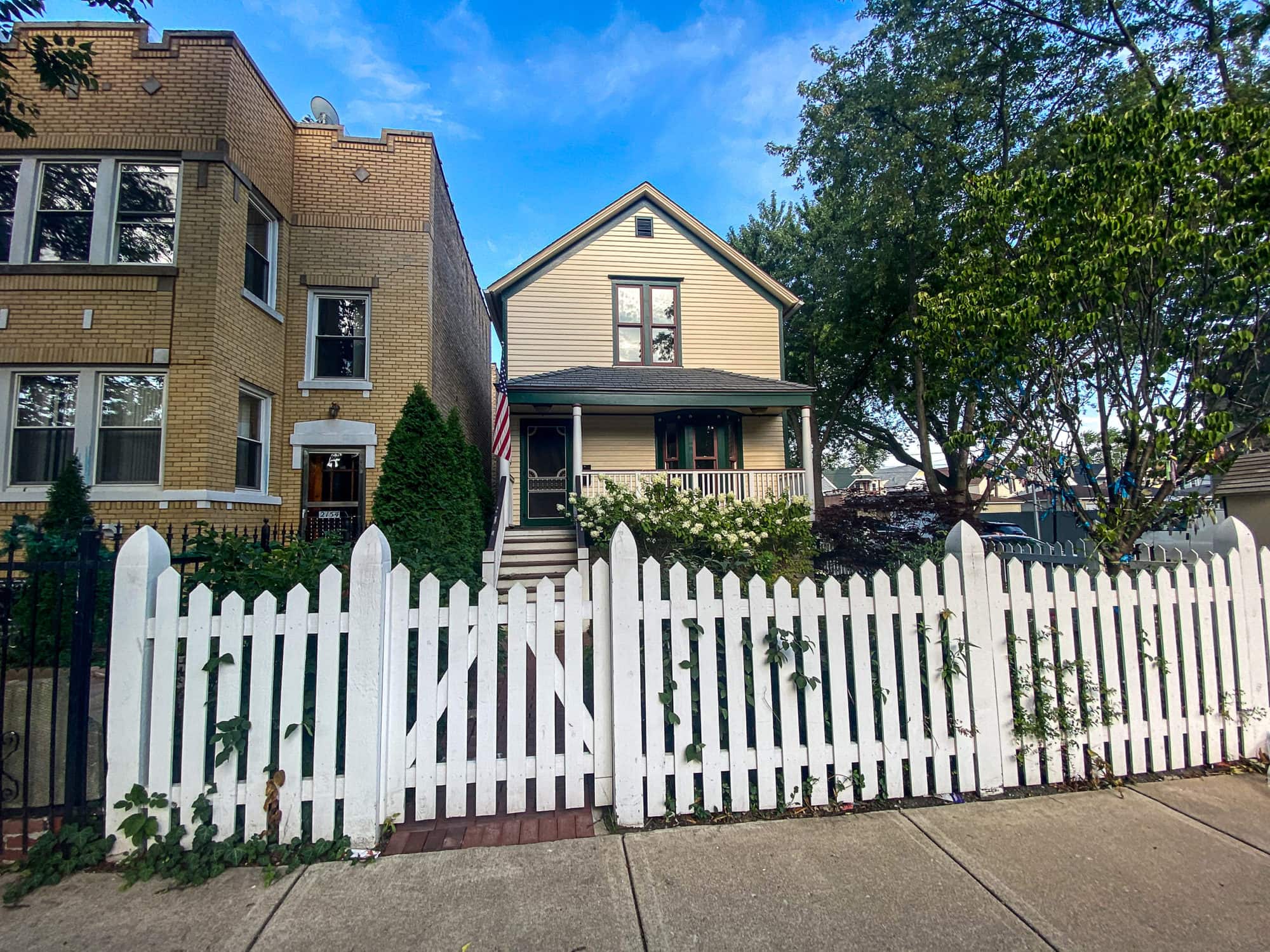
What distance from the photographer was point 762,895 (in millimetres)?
2328

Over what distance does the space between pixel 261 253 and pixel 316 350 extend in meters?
1.61

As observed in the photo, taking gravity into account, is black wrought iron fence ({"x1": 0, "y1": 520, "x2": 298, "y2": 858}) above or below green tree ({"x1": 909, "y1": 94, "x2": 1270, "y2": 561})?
below

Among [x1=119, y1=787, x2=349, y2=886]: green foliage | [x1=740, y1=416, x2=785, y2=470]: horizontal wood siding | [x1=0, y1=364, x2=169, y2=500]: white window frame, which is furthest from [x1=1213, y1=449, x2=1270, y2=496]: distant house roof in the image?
[x1=0, y1=364, x2=169, y2=500]: white window frame

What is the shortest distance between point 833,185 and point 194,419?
15.1 meters

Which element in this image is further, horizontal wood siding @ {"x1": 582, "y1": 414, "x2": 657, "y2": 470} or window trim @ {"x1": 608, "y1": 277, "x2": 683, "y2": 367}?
window trim @ {"x1": 608, "y1": 277, "x2": 683, "y2": 367}

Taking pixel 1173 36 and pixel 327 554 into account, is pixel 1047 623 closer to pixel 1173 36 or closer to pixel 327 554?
pixel 327 554

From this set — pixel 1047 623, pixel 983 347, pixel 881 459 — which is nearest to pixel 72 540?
pixel 1047 623

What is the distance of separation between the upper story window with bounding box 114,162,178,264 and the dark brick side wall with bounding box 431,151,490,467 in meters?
3.63

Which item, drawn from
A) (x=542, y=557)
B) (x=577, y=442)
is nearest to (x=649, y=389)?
(x=577, y=442)

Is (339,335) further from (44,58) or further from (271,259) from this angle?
(44,58)

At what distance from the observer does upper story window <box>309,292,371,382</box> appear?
970 centimetres

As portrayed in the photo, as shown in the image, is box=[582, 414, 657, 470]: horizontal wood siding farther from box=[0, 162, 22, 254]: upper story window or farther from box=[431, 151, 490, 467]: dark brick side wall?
box=[0, 162, 22, 254]: upper story window

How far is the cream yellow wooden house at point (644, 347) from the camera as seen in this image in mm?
12477

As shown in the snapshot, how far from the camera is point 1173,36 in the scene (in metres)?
11.0
